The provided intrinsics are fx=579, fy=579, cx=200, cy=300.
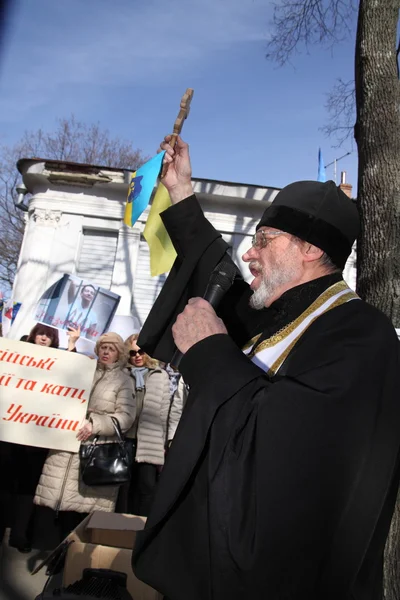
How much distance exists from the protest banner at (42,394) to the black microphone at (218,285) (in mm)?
3070

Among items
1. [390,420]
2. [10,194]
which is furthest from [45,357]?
[10,194]

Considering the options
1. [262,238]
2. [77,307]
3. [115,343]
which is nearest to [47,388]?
[115,343]

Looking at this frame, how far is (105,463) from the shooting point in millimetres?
4906

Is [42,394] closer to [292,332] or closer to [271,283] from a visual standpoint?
[271,283]

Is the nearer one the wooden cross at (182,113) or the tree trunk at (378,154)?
the wooden cross at (182,113)

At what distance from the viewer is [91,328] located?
6.93 metres

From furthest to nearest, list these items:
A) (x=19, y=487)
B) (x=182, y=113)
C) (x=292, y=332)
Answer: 1. (x=19, y=487)
2. (x=182, y=113)
3. (x=292, y=332)

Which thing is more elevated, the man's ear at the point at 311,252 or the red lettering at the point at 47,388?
the man's ear at the point at 311,252

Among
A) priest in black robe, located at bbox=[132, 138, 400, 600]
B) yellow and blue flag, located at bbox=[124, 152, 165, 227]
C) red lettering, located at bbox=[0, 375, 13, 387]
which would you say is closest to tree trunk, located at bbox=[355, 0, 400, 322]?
yellow and blue flag, located at bbox=[124, 152, 165, 227]

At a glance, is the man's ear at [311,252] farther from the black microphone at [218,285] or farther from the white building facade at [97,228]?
the white building facade at [97,228]

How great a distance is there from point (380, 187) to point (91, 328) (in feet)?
Result: 14.3

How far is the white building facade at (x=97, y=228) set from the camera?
12633 mm

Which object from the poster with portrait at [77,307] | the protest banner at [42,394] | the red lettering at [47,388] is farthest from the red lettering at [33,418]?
the poster with portrait at [77,307]

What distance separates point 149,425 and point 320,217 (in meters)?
3.97
